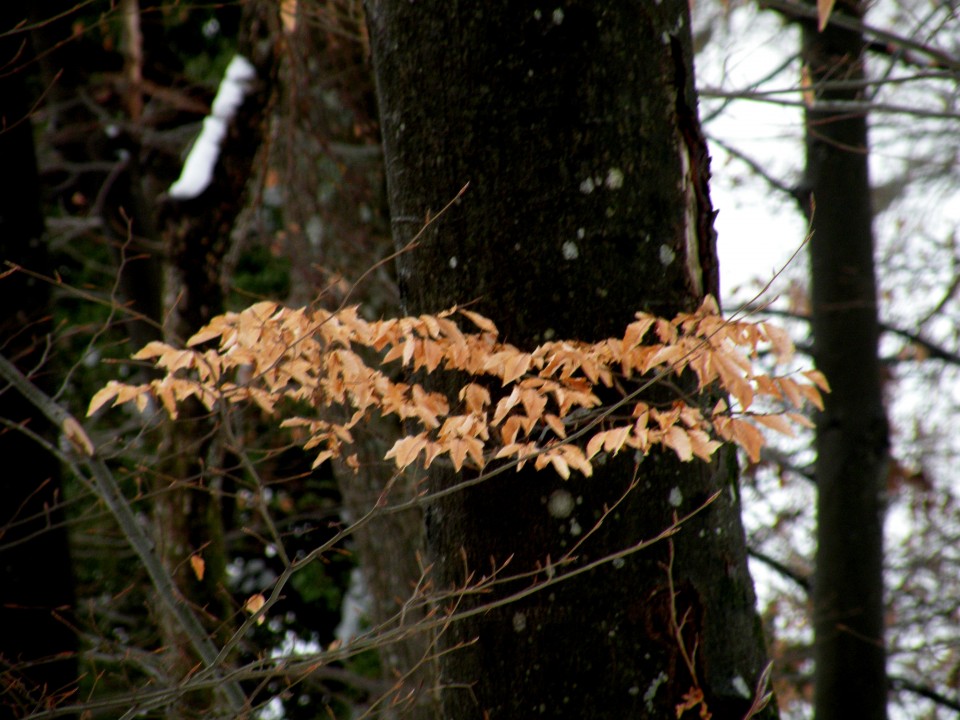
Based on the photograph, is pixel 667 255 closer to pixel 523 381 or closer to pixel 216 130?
pixel 523 381

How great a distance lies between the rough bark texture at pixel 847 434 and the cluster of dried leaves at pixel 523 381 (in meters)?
4.30

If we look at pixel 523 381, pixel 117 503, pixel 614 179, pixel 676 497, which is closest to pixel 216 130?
pixel 117 503

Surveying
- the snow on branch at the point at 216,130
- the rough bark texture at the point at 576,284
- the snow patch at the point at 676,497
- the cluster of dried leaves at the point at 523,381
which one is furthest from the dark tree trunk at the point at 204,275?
the snow patch at the point at 676,497

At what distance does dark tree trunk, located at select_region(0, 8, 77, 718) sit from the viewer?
439cm

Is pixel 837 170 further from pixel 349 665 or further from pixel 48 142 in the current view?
pixel 48 142

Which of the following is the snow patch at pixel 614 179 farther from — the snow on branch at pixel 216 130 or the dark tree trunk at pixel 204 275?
the snow on branch at pixel 216 130

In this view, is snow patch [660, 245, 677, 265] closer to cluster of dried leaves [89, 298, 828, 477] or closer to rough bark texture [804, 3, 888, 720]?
cluster of dried leaves [89, 298, 828, 477]

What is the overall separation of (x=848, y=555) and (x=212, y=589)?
4.29 meters

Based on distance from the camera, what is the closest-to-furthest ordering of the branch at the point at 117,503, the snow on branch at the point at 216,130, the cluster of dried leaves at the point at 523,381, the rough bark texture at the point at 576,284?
the cluster of dried leaves at the point at 523,381
the rough bark texture at the point at 576,284
the branch at the point at 117,503
the snow on branch at the point at 216,130

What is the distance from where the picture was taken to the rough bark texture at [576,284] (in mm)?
2260

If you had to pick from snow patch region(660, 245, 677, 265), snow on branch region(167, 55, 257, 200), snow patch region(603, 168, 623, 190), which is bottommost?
snow patch region(660, 245, 677, 265)

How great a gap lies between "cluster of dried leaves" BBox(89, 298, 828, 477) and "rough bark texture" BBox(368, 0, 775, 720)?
11 cm

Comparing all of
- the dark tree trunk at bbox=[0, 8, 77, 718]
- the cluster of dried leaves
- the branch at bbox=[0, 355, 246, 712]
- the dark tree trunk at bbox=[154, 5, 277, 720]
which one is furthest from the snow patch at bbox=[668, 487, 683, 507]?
the dark tree trunk at bbox=[154, 5, 277, 720]

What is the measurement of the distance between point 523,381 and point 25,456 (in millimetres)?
3331
